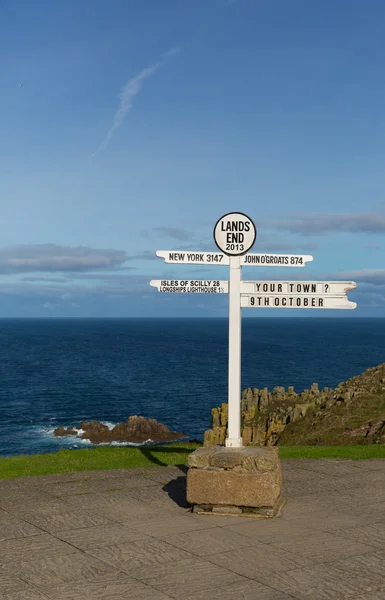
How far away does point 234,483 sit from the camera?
835 centimetres

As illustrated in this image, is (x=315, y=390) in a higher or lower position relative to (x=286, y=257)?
lower

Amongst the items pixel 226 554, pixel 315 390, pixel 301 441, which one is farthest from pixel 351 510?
pixel 315 390

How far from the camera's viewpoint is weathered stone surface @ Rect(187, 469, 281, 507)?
8.28m

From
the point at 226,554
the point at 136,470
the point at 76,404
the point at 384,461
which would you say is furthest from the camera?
the point at 76,404

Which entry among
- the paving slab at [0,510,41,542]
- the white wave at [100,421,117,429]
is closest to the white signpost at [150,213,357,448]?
the paving slab at [0,510,41,542]

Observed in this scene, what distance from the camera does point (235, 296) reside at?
9.34 m

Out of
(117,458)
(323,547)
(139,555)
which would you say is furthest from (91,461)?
(323,547)

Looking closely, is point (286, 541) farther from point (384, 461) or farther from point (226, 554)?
point (384, 461)

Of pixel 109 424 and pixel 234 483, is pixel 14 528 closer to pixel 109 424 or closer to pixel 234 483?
pixel 234 483

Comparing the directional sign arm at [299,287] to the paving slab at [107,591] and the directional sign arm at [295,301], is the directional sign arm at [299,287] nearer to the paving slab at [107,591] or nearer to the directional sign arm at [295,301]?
the directional sign arm at [295,301]

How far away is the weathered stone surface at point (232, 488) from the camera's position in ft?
27.2

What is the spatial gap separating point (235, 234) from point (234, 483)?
10.9 feet

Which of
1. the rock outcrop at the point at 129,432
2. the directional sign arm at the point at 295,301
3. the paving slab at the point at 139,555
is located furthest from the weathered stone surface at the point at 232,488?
the rock outcrop at the point at 129,432

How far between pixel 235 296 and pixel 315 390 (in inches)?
1257
